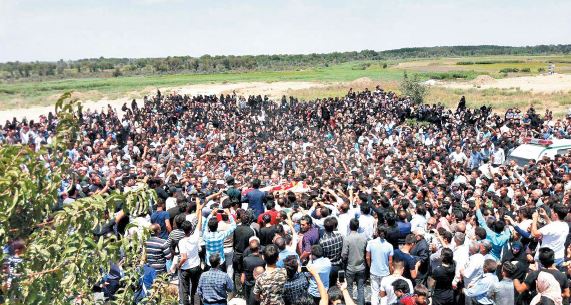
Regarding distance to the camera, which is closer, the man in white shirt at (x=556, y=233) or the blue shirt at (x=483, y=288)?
the blue shirt at (x=483, y=288)

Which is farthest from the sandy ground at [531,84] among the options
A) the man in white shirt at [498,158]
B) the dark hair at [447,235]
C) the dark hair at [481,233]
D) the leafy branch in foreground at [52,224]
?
the leafy branch in foreground at [52,224]

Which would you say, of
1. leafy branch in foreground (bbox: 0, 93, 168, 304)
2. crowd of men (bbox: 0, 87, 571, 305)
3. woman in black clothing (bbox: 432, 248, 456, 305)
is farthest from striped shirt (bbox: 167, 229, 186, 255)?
leafy branch in foreground (bbox: 0, 93, 168, 304)

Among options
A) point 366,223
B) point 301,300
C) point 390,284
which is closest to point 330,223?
point 366,223

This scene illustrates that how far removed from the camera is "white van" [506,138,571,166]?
15.1 metres

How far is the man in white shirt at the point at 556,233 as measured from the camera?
766cm

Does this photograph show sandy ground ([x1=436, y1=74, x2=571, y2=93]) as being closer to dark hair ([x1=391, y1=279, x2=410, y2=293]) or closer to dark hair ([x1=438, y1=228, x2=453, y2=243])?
dark hair ([x1=438, y1=228, x2=453, y2=243])

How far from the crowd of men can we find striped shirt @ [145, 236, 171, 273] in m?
0.02

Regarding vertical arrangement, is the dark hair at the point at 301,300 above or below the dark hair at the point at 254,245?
below

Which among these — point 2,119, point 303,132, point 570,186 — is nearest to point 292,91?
point 2,119

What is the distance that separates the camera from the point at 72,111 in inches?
107

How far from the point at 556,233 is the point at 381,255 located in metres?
2.71

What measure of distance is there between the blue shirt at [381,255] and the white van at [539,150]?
9685 mm

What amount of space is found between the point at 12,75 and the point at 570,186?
124 meters

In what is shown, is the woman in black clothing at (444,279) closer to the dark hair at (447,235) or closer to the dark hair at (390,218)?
the dark hair at (447,235)
